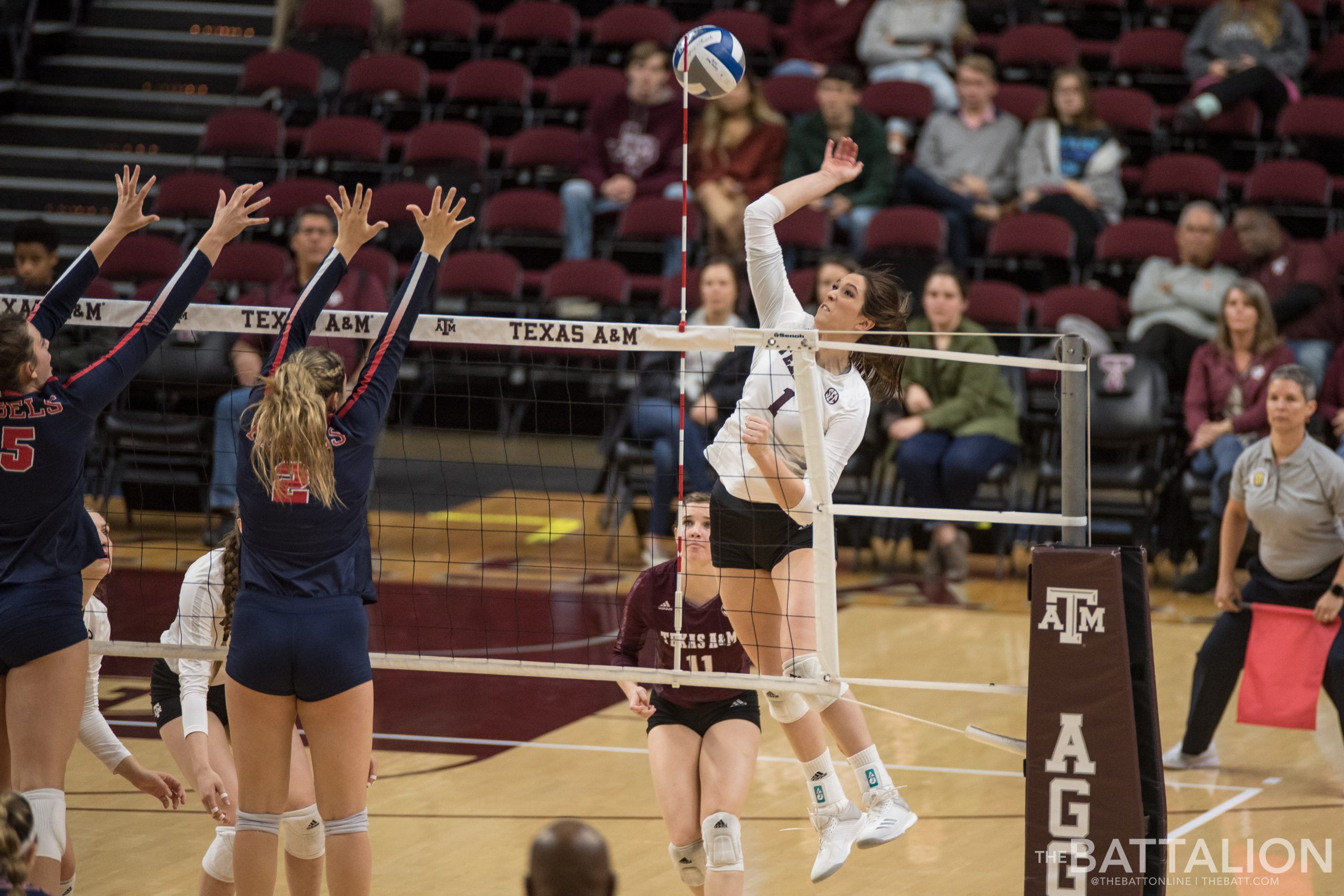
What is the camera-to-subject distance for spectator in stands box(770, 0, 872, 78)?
12.9m

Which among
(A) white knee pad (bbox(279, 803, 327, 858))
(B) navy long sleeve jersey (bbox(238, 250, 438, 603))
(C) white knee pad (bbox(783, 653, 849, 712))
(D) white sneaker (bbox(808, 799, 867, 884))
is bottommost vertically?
(D) white sneaker (bbox(808, 799, 867, 884))

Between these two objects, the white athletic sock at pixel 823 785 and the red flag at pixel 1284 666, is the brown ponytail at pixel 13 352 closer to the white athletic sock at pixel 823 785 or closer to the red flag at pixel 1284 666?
the white athletic sock at pixel 823 785

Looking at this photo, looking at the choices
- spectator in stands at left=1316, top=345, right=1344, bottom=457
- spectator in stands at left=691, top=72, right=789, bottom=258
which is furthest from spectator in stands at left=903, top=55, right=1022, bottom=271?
spectator in stands at left=1316, top=345, right=1344, bottom=457

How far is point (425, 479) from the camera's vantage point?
12.0 m

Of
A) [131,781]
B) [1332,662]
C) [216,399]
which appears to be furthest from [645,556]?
[131,781]

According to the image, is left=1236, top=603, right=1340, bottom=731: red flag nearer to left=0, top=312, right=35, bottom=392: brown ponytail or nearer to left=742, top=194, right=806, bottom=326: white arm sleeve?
left=742, top=194, right=806, bottom=326: white arm sleeve

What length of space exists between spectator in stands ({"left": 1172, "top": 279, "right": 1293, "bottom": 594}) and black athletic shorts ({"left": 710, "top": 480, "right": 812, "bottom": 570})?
4.98m

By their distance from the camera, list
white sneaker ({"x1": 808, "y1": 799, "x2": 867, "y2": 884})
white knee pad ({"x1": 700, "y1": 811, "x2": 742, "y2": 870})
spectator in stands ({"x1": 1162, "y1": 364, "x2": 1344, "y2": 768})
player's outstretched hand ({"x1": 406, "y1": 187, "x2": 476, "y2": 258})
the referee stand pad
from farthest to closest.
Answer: spectator in stands ({"x1": 1162, "y1": 364, "x2": 1344, "y2": 768})
white sneaker ({"x1": 808, "y1": 799, "x2": 867, "y2": 884})
white knee pad ({"x1": 700, "y1": 811, "x2": 742, "y2": 870})
player's outstretched hand ({"x1": 406, "y1": 187, "x2": 476, "y2": 258})
the referee stand pad

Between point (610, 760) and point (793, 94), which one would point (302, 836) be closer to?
point (610, 760)

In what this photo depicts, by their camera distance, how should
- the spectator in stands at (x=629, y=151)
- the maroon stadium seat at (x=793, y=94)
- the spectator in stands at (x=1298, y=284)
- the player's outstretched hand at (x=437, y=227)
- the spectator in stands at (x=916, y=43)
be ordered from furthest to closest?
the spectator in stands at (x=916, y=43)
the maroon stadium seat at (x=793, y=94)
the spectator in stands at (x=629, y=151)
the spectator in stands at (x=1298, y=284)
the player's outstretched hand at (x=437, y=227)

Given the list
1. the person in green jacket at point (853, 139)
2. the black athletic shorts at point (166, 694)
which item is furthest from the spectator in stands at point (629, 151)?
the black athletic shorts at point (166, 694)

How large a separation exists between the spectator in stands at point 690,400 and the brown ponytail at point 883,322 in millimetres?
3875

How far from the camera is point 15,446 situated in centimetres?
445

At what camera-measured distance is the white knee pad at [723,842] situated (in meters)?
4.88
